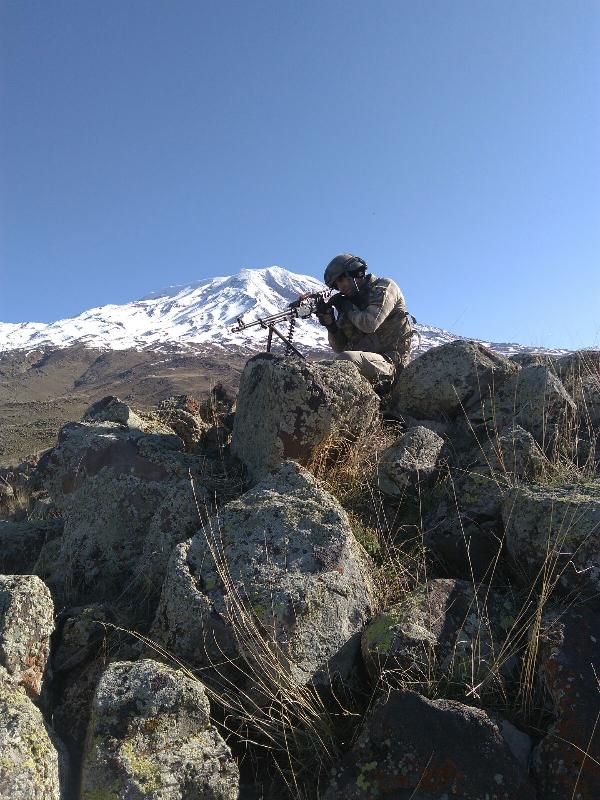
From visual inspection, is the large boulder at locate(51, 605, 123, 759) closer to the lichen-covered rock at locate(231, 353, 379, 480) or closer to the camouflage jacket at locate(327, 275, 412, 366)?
the lichen-covered rock at locate(231, 353, 379, 480)

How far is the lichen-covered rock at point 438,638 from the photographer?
2430 mm

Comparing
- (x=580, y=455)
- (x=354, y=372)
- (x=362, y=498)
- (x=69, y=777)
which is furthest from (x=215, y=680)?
(x=580, y=455)

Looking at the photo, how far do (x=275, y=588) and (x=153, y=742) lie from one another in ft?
2.72

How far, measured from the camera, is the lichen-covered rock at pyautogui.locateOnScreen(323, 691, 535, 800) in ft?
6.31

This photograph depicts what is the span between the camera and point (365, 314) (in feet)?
21.0

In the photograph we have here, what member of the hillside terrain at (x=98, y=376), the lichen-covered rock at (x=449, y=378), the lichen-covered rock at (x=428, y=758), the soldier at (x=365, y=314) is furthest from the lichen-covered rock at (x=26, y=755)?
the hillside terrain at (x=98, y=376)

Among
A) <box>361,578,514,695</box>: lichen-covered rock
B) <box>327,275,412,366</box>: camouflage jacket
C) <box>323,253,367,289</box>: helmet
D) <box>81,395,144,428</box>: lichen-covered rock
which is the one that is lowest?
<box>361,578,514,695</box>: lichen-covered rock

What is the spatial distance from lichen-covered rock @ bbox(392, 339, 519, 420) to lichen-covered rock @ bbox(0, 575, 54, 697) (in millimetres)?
3797

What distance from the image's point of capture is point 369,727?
2104 mm

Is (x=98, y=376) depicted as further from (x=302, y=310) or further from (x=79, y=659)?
(x=79, y=659)

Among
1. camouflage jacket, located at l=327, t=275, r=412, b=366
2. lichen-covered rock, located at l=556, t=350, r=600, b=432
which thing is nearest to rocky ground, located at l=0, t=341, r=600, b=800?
lichen-covered rock, located at l=556, t=350, r=600, b=432

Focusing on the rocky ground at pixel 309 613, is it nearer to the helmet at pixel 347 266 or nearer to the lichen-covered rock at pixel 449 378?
the lichen-covered rock at pixel 449 378

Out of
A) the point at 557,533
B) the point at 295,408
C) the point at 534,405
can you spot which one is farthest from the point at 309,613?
the point at 534,405

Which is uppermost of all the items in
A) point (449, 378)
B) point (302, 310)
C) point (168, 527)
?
point (302, 310)
